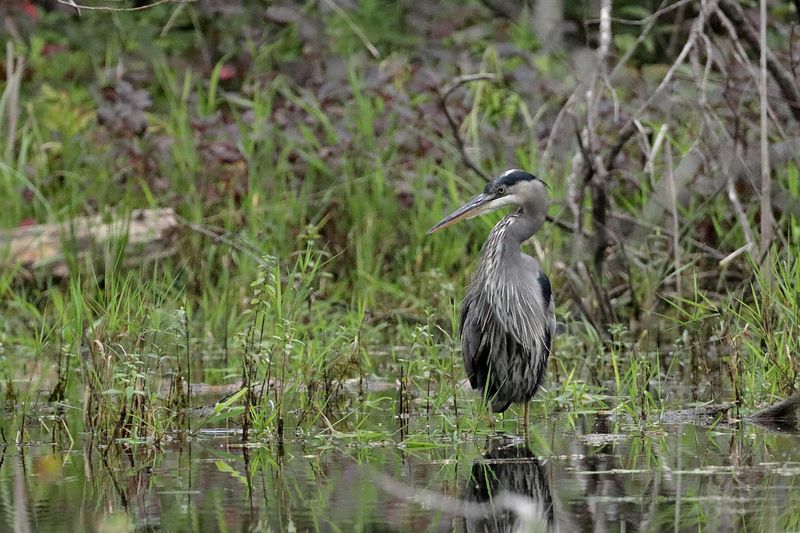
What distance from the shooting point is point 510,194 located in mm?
6234

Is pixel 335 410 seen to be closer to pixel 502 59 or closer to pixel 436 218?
pixel 436 218

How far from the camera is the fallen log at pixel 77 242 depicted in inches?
338

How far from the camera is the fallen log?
8594mm

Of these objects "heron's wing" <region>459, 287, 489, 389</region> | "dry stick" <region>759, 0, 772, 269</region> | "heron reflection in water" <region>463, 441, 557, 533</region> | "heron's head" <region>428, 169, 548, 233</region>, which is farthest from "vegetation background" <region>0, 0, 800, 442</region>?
"heron's head" <region>428, 169, 548, 233</region>

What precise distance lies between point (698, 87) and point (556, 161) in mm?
2008

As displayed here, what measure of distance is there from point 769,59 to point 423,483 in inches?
159

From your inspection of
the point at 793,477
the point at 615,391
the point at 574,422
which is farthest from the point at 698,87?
the point at 793,477

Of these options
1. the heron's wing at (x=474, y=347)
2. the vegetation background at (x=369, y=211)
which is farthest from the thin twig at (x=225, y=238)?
the heron's wing at (x=474, y=347)

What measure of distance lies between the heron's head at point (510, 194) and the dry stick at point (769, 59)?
81.9 inches

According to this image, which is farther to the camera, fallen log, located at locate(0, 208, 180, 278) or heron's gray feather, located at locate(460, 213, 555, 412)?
fallen log, located at locate(0, 208, 180, 278)

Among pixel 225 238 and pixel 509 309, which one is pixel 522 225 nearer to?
pixel 509 309

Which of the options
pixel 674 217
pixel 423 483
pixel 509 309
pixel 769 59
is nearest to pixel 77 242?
pixel 509 309

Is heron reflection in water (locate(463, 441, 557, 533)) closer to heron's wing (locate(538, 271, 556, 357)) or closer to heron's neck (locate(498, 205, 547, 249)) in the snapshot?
heron's wing (locate(538, 271, 556, 357))

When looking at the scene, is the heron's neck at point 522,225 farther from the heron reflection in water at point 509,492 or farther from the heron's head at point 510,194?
the heron reflection in water at point 509,492
